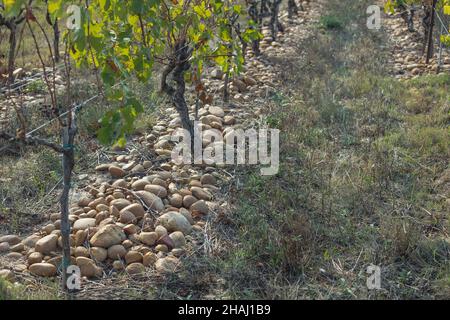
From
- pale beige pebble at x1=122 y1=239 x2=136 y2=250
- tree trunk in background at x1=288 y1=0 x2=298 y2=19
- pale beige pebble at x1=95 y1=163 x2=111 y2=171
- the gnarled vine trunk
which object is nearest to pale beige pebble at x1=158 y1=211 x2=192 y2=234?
pale beige pebble at x1=122 y1=239 x2=136 y2=250

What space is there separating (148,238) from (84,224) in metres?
0.39

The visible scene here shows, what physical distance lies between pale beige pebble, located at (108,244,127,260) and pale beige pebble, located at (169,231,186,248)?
0.88 feet

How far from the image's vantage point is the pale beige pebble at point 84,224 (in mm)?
3119

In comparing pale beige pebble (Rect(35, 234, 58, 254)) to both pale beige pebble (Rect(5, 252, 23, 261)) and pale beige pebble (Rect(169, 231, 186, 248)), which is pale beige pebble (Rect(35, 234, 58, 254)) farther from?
pale beige pebble (Rect(169, 231, 186, 248))

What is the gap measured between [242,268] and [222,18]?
1.91m

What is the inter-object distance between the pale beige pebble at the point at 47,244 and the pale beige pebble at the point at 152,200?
580mm

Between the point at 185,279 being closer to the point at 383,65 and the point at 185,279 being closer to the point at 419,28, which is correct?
the point at 383,65

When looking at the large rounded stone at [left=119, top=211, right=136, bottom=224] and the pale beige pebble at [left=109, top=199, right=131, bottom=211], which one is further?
the pale beige pebble at [left=109, top=199, right=131, bottom=211]

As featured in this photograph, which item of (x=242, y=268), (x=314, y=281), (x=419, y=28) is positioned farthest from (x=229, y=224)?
(x=419, y=28)

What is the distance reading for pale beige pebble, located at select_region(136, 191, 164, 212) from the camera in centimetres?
332

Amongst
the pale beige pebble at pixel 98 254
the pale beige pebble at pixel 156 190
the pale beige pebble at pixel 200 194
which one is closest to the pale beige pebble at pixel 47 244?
the pale beige pebble at pixel 98 254

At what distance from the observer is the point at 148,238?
3.03 m

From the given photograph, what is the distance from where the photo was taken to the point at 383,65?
19.4 ft

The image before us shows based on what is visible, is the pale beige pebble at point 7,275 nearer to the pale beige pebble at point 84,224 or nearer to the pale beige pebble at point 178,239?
the pale beige pebble at point 84,224
